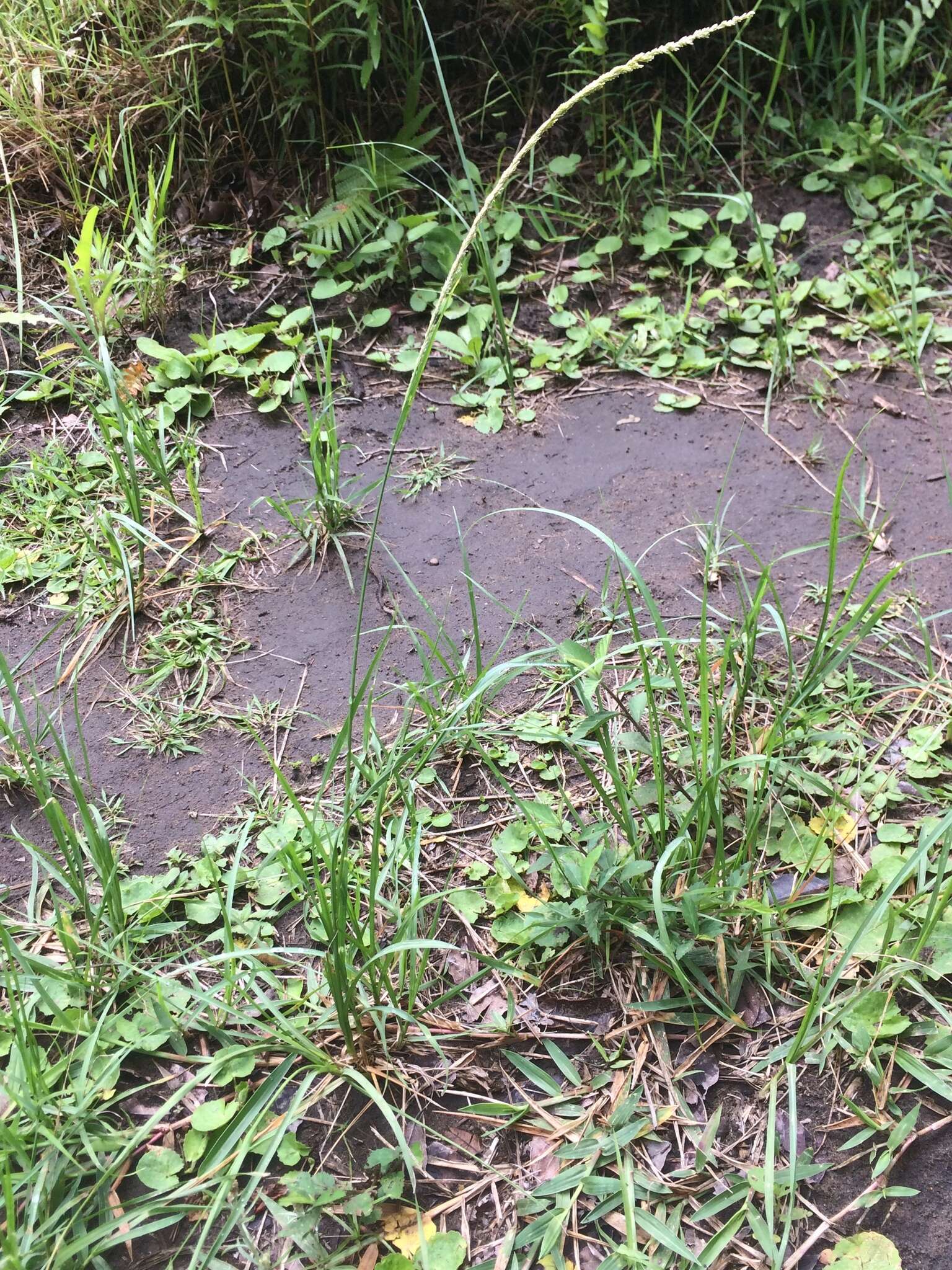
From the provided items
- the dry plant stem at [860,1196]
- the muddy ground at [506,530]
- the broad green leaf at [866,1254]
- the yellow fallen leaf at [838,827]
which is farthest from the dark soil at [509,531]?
the broad green leaf at [866,1254]

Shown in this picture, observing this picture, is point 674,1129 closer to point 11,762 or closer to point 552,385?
point 11,762

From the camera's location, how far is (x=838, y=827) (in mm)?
1728

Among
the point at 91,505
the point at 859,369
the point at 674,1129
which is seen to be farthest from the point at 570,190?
the point at 674,1129

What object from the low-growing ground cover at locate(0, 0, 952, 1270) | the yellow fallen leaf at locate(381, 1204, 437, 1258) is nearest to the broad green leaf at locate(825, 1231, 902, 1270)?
the low-growing ground cover at locate(0, 0, 952, 1270)

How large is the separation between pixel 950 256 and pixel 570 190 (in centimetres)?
116

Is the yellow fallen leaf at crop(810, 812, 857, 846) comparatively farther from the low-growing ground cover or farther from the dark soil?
the dark soil

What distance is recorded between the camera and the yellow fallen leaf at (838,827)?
1709mm

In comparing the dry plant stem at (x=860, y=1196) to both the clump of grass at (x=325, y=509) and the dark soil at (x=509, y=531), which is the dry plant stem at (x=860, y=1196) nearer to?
the dark soil at (x=509, y=531)

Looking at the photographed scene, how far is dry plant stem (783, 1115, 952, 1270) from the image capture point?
131cm

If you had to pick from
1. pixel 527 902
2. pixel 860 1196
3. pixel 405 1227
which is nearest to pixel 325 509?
pixel 527 902

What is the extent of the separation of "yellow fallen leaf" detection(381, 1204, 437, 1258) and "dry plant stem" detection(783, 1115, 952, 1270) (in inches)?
19.8

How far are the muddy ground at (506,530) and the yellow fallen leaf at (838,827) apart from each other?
0.50 m

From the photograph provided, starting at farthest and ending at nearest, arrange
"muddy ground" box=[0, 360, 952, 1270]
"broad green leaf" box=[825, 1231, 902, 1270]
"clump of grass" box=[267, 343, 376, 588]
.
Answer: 1. "clump of grass" box=[267, 343, 376, 588]
2. "muddy ground" box=[0, 360, 952, 1270]
3. "broad green leaf" box=[825, 1231, 902, 1270]

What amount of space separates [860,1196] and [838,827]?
600 millimetres
